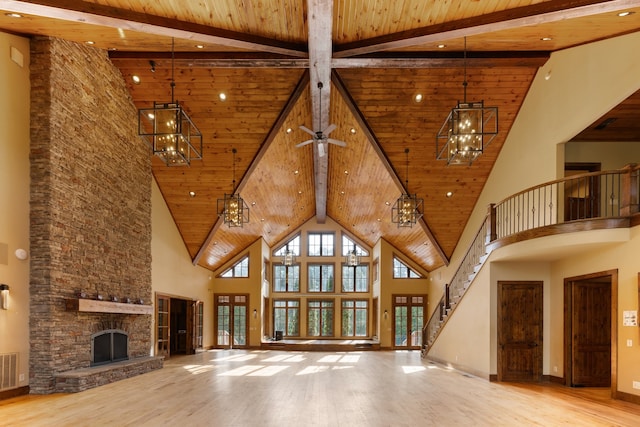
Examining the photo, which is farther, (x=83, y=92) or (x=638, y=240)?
(x=83, y=92)

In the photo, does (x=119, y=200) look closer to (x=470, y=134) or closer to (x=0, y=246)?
(x=0, y=246)

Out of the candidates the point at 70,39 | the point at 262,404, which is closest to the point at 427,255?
the point at 262,404

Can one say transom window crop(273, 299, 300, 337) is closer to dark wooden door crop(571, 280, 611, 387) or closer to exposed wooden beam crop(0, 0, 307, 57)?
dark wooden door crop(571, 280, 611, 387)

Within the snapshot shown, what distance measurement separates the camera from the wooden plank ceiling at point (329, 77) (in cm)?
653

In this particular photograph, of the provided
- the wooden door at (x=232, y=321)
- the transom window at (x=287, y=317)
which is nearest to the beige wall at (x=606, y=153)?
the wooden door at (x=232, y=321)

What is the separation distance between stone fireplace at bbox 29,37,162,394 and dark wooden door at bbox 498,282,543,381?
700 cm

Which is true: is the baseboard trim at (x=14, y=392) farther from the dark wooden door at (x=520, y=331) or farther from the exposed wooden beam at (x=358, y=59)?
the dark wooden door at (x=520, y=331)

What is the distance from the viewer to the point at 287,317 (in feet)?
71.7

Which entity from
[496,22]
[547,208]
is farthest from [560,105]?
[496,22]

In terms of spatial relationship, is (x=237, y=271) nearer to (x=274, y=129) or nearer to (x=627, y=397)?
(x=274, y=129)

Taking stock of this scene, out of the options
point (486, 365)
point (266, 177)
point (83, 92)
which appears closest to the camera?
point (83, 92)

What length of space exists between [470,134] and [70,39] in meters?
6.27

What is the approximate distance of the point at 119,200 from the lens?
9.88 metres

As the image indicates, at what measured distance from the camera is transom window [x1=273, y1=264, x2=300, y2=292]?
22.0 m
